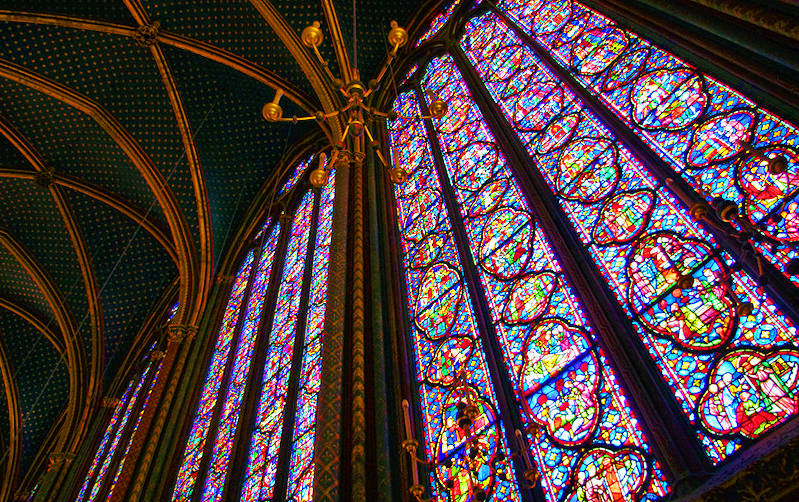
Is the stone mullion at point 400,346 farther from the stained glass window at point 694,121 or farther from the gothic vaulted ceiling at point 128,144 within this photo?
the gothic vaulted ceiling at point 128,144

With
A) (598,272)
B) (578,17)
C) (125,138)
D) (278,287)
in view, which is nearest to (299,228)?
(278,287)

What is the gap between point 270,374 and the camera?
823 centimetres

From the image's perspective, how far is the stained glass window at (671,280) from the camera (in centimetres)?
365

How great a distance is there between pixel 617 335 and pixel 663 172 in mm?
1525

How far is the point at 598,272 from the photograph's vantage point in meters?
4.95

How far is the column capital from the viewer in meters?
10.7

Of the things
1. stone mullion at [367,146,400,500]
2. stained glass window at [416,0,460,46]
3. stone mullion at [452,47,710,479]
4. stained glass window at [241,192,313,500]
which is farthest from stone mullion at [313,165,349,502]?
stained glass window at [416,0,460,46]

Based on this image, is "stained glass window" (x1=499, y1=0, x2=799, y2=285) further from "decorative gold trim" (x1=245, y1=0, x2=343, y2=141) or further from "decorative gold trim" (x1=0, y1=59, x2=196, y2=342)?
"decorative gold trim" (x1=0, y1=59, x2=196, y2=342)

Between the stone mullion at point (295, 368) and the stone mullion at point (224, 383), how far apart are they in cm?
175

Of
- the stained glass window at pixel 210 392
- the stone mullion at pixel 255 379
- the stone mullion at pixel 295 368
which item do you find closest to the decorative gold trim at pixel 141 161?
the stained glass window at pixel 210 392

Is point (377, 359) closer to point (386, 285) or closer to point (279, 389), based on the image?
point (386, 285)

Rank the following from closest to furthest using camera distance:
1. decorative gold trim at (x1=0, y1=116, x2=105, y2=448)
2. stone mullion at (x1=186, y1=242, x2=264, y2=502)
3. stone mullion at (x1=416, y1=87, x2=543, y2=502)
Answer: stone mullion at (x1=416, y1=87, x2=543, y2=502)
stone mullion at (x1=186, y1=242, x2=264, y2=502)
decorative gold trim at (x1=0, y1=116, x2=105, y2=448)

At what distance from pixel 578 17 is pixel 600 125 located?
2.04 m

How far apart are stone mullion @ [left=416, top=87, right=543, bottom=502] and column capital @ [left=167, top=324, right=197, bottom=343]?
5765 mm
